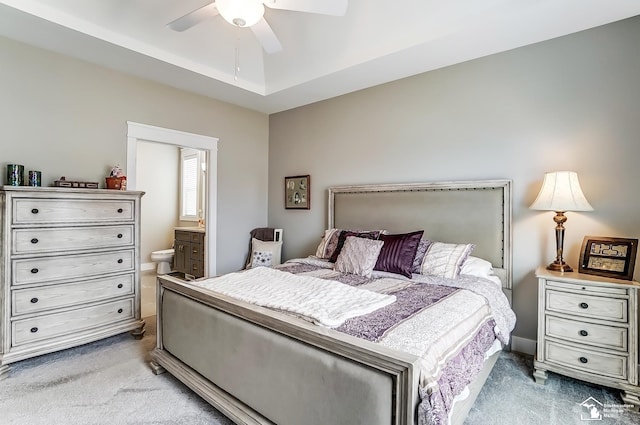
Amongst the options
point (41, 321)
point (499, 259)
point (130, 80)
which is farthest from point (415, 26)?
point (41, 321)

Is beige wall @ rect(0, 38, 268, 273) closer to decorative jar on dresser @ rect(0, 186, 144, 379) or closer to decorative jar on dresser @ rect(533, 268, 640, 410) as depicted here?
decorative jar on dresser @ rect(0, 186, 144, 379)

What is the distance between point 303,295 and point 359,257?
1007 millimetres

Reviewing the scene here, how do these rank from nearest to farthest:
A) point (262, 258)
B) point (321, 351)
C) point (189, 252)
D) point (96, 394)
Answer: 1. point (321, 351)
2. point (96, 394)
3. point (262, 258)
4. point (189, 252)

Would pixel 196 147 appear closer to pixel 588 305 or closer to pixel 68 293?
pixel 68 293

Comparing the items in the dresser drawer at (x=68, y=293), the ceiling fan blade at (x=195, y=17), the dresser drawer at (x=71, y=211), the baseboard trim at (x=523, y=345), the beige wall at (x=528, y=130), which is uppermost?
the ceiling fan blade at (x=195, y=17)

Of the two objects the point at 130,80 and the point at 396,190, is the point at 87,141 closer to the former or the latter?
the point at 130,80

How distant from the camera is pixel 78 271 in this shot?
2795 mm

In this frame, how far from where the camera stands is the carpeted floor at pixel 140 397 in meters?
1.96

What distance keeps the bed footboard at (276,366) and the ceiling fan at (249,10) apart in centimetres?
171

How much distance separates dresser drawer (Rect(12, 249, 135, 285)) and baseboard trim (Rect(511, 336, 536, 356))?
359 cm

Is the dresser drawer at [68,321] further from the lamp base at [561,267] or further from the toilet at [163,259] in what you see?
the lamp base at [561,267]

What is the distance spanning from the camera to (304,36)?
3326 millimetres

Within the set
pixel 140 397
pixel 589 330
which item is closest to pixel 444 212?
pixel 589 330

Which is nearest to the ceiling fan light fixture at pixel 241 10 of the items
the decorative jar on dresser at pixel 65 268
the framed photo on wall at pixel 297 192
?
the decorative jar on dresser at pixel 65 268
